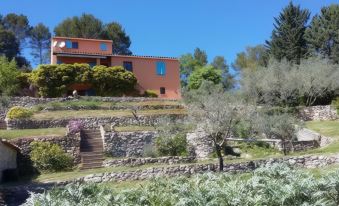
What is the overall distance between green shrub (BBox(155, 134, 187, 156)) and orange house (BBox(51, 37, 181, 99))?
20424mm

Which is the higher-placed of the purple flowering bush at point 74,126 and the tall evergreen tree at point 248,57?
the tall evergreen tree at point 248,57

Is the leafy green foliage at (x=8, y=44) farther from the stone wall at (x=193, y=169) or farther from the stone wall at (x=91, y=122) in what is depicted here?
the stone wall at (x=193, y=169)

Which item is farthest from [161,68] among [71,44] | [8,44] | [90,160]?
[8,44]

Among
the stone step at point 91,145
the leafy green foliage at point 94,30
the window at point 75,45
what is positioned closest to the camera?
the stone step at point 91,145

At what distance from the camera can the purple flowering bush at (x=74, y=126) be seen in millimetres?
27489

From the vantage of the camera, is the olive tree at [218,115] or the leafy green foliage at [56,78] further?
the leafy green foliage at [56,78]

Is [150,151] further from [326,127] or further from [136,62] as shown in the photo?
[136,62]

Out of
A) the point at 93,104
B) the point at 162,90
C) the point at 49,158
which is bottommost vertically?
the point at 49,158

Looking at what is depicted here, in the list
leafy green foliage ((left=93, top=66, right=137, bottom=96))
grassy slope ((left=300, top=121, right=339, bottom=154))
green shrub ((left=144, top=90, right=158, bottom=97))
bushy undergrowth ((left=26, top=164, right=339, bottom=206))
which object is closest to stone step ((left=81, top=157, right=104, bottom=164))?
grassy slope ((left=300, top=121, right=339, bottom=154))

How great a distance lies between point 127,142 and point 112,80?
16954 mm

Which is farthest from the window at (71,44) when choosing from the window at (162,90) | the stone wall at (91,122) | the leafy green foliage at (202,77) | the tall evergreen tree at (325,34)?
the tall evergreen tree at (325,34)

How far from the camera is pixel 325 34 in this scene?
51281mm

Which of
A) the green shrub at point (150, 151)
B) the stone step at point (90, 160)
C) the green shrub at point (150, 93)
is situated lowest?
the stone step at point (90, 160)

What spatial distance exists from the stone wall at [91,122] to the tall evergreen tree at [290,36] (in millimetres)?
21406
